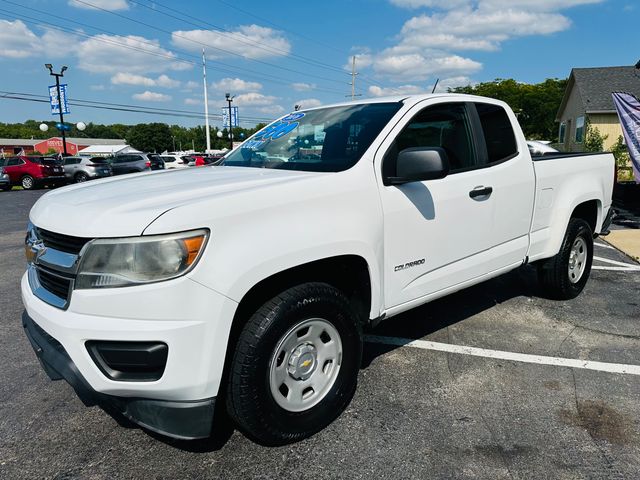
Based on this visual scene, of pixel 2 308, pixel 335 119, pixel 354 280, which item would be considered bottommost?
pixel 2 308

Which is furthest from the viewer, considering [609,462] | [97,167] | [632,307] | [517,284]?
[97,167]

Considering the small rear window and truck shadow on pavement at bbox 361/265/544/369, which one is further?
the small rear window

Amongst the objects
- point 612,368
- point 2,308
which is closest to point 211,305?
point 612,368

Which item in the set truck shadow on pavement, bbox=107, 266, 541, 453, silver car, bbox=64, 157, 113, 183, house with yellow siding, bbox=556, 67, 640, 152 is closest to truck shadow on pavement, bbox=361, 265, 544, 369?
truck shadow on pavement, bbox=107, 266, 541, 453

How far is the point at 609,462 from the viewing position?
239 cm

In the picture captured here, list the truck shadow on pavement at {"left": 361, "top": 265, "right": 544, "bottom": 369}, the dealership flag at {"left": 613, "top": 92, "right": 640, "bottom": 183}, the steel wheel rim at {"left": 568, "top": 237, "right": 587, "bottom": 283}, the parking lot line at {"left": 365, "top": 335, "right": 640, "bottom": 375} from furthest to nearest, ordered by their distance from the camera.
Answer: the dealership flag at {"left": 613, "top": 92, "right": 640, "bottom": 183}
the steel wheel rim at {"left": 568, "top": 237, "right": 587, "bottom": 283}
the truck shadow on pavement at {"left": 361, "top": 265, "right": 544, "bottom": 369}
the parking lot line at {"left": 365, "top": 335, "right": 640, "bottom": 375}

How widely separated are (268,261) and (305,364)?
0.67 meters

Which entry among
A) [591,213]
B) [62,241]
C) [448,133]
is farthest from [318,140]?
[591,213]

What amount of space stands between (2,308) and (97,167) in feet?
69.8

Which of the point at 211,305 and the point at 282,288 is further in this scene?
the point at 282,288

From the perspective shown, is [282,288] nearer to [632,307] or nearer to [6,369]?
[6,369]

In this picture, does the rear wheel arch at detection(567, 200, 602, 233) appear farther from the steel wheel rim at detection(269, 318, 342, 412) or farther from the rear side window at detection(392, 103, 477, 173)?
the steel wheel rim at detection(269, 318, 342, 412)

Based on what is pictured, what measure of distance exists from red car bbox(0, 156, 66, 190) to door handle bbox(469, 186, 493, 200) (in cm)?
2441

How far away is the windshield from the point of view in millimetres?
2973
